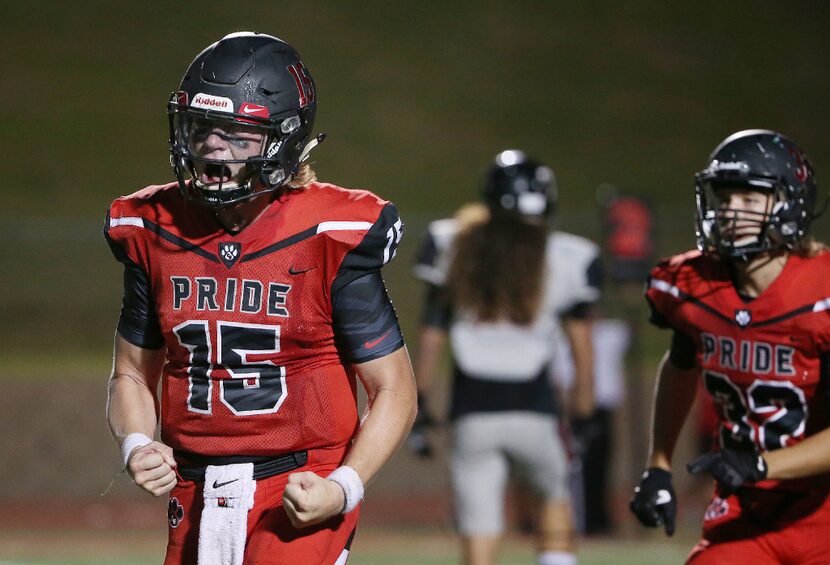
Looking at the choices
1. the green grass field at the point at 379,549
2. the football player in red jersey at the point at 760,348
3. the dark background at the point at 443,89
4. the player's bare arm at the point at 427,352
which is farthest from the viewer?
the dark background at the point at 443,89

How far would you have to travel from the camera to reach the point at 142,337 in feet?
11.6

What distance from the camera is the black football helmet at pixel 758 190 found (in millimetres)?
3883

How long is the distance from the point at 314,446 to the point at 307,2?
70.9ft

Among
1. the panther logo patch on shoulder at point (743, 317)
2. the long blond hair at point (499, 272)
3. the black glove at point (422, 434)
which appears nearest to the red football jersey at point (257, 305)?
the panther logo patch on shoulder at point (743, 317)

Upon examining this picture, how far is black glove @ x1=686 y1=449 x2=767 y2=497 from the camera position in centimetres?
369

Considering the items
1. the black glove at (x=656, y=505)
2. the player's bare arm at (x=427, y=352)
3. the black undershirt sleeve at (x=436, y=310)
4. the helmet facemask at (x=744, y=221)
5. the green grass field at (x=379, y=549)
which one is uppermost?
the helmet facemask at (x=744, y=221)

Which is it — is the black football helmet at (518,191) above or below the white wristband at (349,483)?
above

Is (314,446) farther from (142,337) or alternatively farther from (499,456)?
(499,456)

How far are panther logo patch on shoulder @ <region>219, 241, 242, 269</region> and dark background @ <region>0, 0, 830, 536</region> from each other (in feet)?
46.8

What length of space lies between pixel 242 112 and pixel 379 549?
5.84 metres

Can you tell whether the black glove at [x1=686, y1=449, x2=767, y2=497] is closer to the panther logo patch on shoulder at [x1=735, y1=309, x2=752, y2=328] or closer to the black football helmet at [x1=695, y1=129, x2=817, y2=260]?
the panther logo patch on shoulder at [x1=735, y1=309, x2=752, y2=328]

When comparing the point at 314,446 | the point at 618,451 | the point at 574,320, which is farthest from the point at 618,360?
the point at 314,446

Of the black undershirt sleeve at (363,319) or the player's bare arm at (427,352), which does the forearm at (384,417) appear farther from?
the player's bare arm at (427,352)

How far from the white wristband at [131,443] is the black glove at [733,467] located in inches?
55.6
